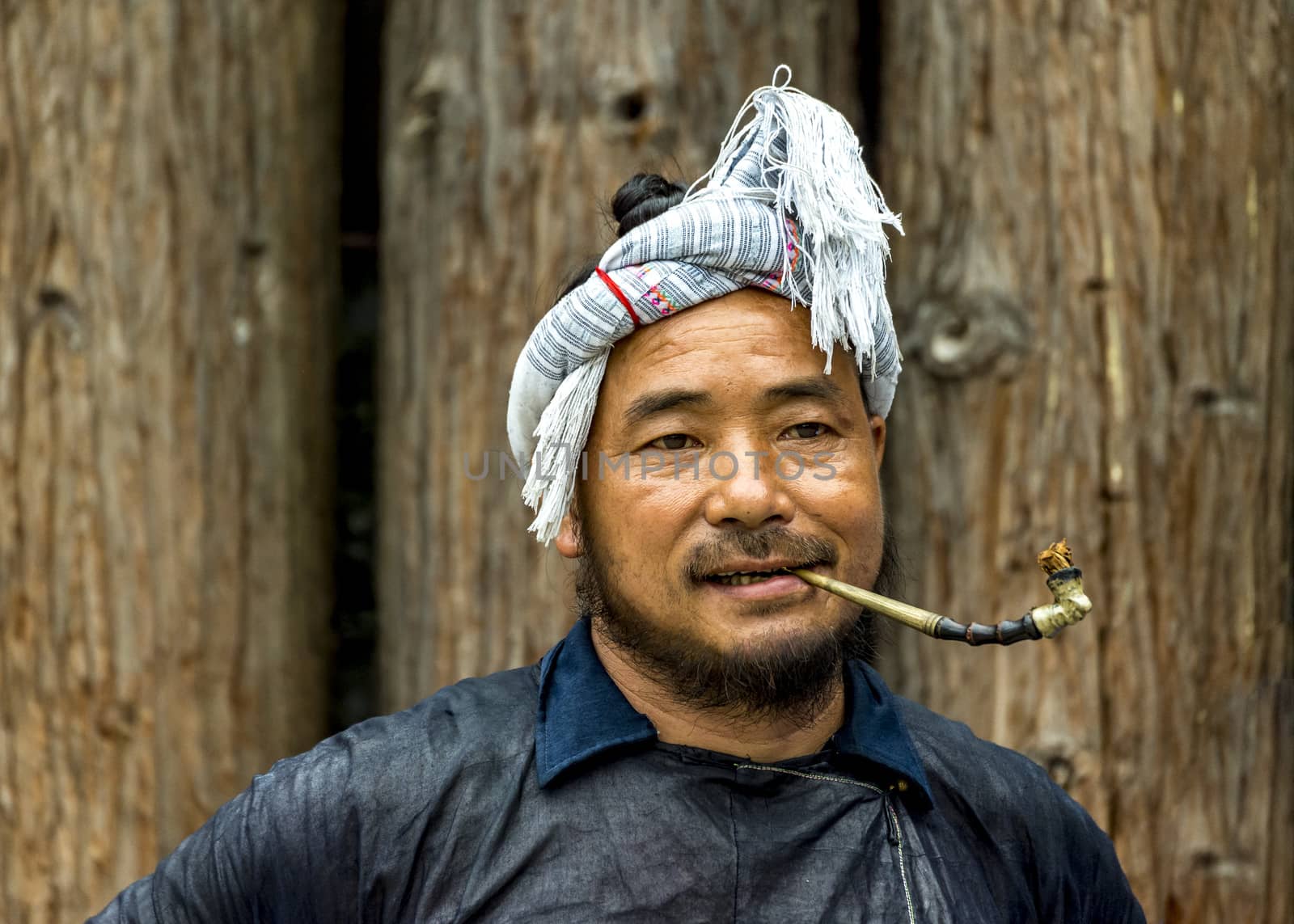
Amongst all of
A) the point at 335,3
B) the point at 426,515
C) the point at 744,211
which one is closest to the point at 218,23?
the point at 335,3

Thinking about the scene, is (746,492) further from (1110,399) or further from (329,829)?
(1110,399)

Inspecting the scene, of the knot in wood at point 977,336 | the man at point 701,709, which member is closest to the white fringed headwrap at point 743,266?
the man at point 701,709

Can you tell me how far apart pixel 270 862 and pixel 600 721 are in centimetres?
41

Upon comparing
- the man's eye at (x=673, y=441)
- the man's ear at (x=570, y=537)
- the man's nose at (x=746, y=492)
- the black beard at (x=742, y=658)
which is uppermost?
the man's eye at (x=673, y=441)

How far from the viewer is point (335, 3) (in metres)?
2.43

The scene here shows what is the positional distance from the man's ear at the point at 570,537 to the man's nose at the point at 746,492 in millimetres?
269

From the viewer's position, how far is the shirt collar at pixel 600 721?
1493mm

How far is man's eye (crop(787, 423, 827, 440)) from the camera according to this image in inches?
62.1

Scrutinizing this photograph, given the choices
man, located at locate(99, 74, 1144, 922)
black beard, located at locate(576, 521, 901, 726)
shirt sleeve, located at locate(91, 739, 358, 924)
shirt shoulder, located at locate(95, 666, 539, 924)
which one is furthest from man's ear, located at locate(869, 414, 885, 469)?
shirt sleeve, located at locate(91, 739, 358, 924)

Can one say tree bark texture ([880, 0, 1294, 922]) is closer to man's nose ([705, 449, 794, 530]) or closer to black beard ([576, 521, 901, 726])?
black beard ([576, 521, 901, 726])

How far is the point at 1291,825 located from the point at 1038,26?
4.92 feet

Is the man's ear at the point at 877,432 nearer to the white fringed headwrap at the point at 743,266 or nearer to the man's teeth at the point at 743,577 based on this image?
the white fringed headwrap at the point at 743,266

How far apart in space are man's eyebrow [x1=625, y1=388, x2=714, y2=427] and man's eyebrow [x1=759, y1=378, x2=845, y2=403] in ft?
0.25

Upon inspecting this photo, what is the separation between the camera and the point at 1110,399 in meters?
Result: 2.19
